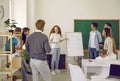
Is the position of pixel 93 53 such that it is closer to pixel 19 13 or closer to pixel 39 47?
pixel 19 13

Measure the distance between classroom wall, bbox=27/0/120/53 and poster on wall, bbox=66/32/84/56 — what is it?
649mm

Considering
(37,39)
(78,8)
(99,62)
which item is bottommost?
(99,62)

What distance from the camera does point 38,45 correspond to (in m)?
5.10

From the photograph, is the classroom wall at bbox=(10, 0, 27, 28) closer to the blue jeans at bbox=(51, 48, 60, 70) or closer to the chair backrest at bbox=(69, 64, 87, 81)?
the blue jeans at bbox=(51, 48, 60, 70)

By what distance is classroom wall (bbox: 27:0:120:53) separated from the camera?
10.0 meters

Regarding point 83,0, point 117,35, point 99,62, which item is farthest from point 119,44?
point 99,62

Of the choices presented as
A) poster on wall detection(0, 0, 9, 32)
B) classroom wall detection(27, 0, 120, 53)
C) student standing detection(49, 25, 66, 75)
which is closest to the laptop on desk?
poster on wall detection(0, 0, 9, 32)

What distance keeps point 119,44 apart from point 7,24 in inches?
193

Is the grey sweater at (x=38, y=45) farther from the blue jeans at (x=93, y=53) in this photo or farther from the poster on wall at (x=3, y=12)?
the blue jeans at (x=93, y=53)

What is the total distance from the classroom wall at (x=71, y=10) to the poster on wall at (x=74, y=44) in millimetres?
649

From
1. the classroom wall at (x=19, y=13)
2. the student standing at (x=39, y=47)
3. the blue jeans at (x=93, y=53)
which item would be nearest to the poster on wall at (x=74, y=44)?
the blue jeans at (x=93, y=53)

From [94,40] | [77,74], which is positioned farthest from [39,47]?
[94,40]

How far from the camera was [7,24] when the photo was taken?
6.43 m

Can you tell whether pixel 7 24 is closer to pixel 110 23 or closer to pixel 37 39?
pixel 37 39
